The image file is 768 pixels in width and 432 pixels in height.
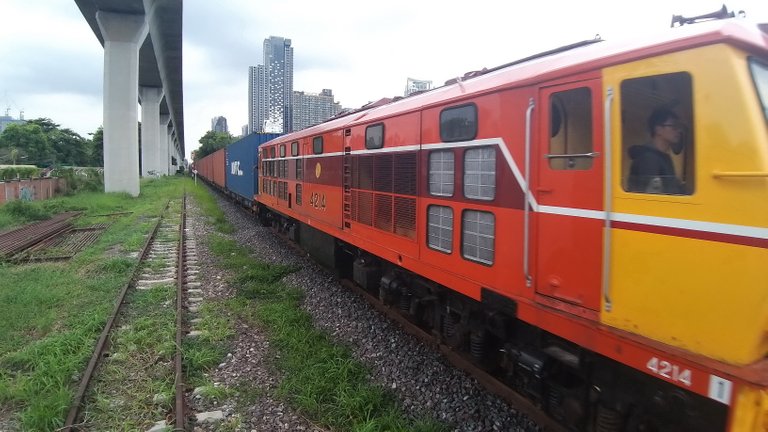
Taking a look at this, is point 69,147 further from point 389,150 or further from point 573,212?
point 573,212

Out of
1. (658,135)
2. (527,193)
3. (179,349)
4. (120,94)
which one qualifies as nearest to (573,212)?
(527,193)

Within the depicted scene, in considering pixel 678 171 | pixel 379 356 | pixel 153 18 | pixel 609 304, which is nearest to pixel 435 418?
pixel 379 356

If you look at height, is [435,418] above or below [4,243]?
below

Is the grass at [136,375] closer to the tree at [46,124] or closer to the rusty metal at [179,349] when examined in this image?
the rusty metal at [179,349]

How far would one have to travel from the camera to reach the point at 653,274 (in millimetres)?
2762

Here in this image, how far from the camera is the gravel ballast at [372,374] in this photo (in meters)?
4.49

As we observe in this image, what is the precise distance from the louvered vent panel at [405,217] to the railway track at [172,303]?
2937mm

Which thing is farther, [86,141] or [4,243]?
[86,141]

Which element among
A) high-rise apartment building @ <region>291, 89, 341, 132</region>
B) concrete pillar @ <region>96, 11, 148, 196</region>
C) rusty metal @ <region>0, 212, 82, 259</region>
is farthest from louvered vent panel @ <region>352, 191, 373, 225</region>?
high-rise apartment building @ <region>291, 89, 341, 132</region>

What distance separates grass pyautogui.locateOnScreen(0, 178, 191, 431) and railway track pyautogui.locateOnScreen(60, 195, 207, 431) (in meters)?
0.13

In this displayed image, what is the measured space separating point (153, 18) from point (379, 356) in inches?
1240

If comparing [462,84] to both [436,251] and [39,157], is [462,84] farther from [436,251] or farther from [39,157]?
[39,157]

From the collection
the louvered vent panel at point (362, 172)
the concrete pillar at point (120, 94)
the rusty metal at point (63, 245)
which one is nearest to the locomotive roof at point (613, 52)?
the louvered vent panel at point (362, 172)

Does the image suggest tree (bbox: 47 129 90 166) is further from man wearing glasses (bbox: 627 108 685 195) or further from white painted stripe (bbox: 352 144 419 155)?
man wearing glasses (bbox: 627 108 685 195)
